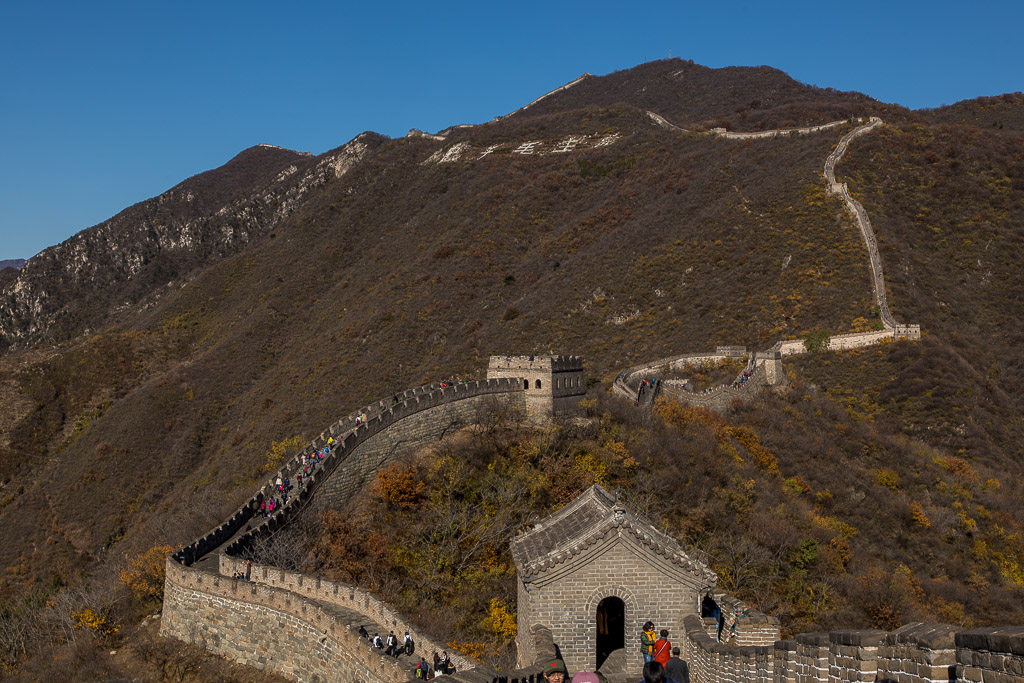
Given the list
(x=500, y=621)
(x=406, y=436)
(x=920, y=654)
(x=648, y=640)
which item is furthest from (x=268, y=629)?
(x=406, y=436)

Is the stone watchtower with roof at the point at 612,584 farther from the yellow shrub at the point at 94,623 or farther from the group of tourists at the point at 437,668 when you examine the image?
the yellow shrub at the point at 94,623

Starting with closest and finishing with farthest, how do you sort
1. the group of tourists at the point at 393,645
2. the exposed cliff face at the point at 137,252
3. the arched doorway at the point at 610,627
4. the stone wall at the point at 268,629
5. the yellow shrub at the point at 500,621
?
1. the group of tourists at the point at 393,645
2. the arched doorway at the point at 610,627
3. the stone wall at the point at 268,629
4. the yellow shrub at the point at 500,621
5. the exposed cliff face at the point at 137,252

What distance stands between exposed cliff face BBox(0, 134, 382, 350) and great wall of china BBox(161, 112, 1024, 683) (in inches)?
4417

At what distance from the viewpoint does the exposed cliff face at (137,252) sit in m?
136

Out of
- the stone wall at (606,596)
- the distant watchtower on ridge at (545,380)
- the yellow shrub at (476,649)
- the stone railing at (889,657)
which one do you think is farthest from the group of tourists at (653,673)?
the distant watchtower on ridge at (545,380)

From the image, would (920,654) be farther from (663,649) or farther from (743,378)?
(743,378)

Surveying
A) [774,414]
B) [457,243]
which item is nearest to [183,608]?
[774,414]

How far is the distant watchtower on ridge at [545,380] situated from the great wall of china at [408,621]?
6cm

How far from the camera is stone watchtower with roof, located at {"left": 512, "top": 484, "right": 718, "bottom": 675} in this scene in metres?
13.6

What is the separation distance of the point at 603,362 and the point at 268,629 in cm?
4218

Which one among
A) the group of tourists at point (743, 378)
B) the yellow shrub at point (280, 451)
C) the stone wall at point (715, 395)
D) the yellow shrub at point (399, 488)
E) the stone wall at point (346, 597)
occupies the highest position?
the group of tourists at point (743, 378)

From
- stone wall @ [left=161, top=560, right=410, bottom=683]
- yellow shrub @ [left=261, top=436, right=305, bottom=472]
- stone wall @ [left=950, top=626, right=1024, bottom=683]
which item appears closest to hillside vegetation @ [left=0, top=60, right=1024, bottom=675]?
yellow shrub @ [left=261, top=436, right=305, bottom=472]

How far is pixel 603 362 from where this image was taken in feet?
193

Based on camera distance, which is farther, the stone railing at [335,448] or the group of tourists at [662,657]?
the stone railing at [335,448]
